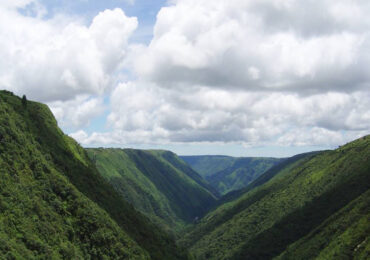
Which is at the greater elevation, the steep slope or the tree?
the tree

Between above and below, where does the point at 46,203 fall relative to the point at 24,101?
below

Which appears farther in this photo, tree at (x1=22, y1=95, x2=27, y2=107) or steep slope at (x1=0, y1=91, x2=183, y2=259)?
tree at (x1=22, y1=95, x2=27, y2=107)

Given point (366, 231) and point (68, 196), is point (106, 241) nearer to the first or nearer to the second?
point (68, 196)

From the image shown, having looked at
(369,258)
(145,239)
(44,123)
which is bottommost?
(369,258)

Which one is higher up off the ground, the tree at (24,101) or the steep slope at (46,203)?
the tree at (24,101)

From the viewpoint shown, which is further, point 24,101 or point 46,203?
point 24,101

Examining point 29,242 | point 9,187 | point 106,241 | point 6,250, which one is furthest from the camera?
point 106,241

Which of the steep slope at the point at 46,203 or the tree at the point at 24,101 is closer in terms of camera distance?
the steep slope at the point at 46,203

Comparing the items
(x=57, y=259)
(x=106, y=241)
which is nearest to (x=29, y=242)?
(x=57, y=259)
